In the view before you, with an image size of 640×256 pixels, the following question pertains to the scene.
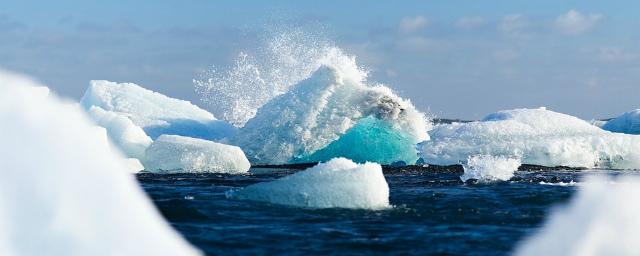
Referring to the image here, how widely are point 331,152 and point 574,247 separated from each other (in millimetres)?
22407

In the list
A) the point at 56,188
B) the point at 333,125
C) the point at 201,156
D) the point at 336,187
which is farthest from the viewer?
the point at 333,125

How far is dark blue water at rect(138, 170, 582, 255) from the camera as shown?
1241cm

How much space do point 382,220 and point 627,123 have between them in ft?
97.4

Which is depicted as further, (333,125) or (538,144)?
(333,125)

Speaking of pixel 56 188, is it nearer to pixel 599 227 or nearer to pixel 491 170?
pixel 599 227

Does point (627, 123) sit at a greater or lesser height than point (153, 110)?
lesser

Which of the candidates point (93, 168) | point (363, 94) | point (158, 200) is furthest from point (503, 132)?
point (93, 168)

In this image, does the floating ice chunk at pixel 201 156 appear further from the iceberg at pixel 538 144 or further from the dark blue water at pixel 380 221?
the dark blue water at pixel 380 221

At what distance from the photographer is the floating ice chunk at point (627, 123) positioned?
40844mm

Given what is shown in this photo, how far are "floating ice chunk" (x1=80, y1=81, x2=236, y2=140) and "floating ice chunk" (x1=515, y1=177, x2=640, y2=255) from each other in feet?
93.6

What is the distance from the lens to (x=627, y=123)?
41656 mm

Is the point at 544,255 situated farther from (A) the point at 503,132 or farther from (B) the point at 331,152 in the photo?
(B) the point at 331,152

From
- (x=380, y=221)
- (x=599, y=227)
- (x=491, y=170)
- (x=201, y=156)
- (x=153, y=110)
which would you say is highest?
(x=153, y=110)

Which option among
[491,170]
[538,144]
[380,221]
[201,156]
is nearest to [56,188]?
[380,221]
